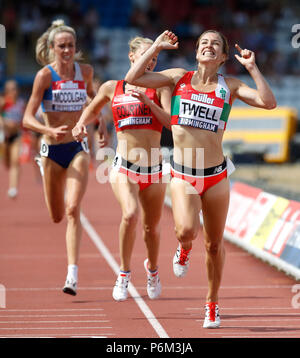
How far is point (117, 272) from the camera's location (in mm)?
10492

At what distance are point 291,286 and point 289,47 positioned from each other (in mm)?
25459

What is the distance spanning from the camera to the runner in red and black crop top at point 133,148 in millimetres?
7805

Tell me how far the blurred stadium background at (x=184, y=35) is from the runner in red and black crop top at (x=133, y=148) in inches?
755

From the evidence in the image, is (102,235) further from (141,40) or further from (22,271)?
(141,40)

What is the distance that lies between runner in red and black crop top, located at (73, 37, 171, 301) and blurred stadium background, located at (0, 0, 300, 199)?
1918 centimetres

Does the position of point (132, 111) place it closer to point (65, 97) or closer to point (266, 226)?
point (65, 97)

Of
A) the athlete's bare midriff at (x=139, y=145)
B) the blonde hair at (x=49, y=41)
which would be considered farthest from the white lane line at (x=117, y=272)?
the blonde hair at (x=49, y=41)

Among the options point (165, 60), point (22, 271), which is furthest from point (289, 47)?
point (22, 271)

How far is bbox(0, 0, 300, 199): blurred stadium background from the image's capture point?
27.4 metres

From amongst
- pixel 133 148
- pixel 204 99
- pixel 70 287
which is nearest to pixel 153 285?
pixel 70 287

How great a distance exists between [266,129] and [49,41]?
1877 cm

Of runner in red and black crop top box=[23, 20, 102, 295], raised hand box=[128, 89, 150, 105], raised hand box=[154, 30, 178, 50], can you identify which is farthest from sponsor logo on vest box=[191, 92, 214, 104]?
runner in red and black crop top box=[23, 20, 102, 295]

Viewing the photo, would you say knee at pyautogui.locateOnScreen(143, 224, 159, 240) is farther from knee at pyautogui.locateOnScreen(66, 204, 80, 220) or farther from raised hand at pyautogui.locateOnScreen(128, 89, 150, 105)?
raised hand at pyautogui.locateOnScreen(128, 89, 150, 105)
